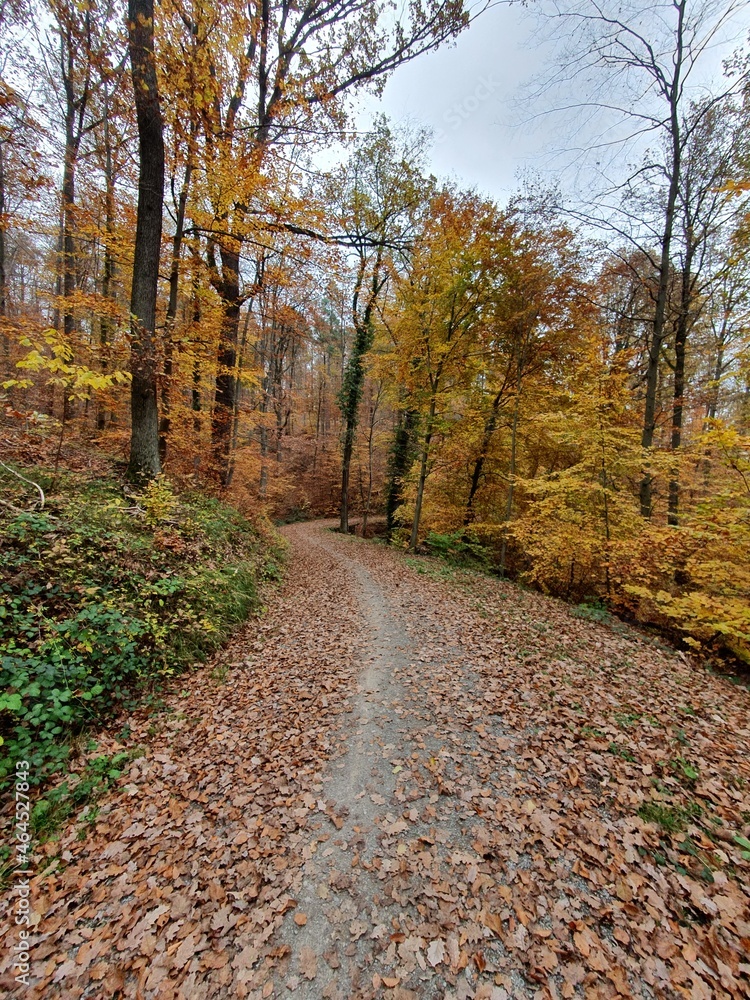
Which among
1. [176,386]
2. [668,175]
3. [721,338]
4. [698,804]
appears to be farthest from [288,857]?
[721,338]

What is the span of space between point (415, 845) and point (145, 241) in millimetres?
9525

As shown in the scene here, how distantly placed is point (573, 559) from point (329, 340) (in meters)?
20.7

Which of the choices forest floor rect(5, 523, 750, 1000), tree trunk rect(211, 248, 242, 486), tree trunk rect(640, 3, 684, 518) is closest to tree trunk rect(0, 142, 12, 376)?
tree trunk rect(211, 248, 242, 486)

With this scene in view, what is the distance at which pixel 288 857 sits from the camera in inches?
118

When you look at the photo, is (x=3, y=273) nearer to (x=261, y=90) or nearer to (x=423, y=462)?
(x=261, y=90)

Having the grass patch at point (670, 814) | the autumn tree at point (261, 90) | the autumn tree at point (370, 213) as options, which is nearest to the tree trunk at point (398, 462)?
the autumn tree at point (370, 213)

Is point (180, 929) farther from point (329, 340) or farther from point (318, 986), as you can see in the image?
point (329, 340)

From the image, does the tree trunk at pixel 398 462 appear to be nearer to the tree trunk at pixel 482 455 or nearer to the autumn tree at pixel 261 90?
the tree trunk at pixel 482 455

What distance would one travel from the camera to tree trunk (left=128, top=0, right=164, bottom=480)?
5.96 m

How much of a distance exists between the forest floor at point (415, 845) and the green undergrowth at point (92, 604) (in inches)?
21.7

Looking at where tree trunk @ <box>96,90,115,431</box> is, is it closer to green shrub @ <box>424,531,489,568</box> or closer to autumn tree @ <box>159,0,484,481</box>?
autumn tree @ <box>159,0,484,481</box>

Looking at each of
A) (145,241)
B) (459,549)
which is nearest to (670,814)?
(459,549)

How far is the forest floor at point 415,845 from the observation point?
Answer: 2.30m

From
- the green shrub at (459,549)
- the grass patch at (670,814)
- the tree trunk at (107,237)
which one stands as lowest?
the grass patch at (670,814)
